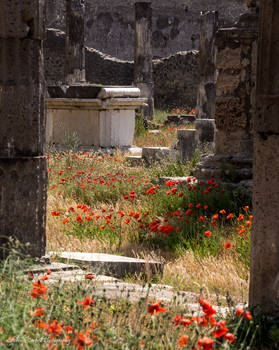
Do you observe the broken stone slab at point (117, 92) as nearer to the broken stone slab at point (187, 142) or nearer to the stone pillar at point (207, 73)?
the broken stone slab at point (187, 142)

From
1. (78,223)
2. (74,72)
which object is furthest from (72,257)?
(74,72)

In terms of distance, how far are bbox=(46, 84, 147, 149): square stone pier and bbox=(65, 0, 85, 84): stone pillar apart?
4621 mm

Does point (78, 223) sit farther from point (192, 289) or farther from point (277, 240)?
point (277, 240)

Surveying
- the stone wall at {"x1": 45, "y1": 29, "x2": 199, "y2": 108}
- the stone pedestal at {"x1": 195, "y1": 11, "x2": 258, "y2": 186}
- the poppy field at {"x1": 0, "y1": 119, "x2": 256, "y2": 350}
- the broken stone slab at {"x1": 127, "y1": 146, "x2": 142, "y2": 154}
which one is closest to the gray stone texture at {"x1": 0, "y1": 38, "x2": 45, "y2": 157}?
the poppy field at {"x1": 0, "y1": 119, "x2": 256, "y2": 350}

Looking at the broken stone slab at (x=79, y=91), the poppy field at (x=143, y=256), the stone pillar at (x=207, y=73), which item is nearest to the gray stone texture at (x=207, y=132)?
the broken stone slab at (x=79, y=91)

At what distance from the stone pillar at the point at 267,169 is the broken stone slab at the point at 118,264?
122 cm

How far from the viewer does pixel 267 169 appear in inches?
111

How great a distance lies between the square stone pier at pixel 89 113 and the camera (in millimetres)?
11102

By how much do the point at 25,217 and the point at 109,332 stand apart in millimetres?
1981

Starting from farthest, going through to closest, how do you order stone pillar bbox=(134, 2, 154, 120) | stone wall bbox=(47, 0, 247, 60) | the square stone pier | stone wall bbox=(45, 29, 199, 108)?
stone wall bbox=(47, 0, 247, 60) < stone wall bbox=(45, 29, 199, 108) < stone pillar bbox=(134, 2, 154, 120) < the square stone pier

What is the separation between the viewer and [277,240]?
9.23 ft

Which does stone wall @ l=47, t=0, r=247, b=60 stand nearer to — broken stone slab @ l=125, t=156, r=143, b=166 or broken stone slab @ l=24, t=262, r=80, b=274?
broken stone slab @ l=125, t=156, r=143, b=166

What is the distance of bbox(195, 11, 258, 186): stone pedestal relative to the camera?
22.0 ft

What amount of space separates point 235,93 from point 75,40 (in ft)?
32.5
